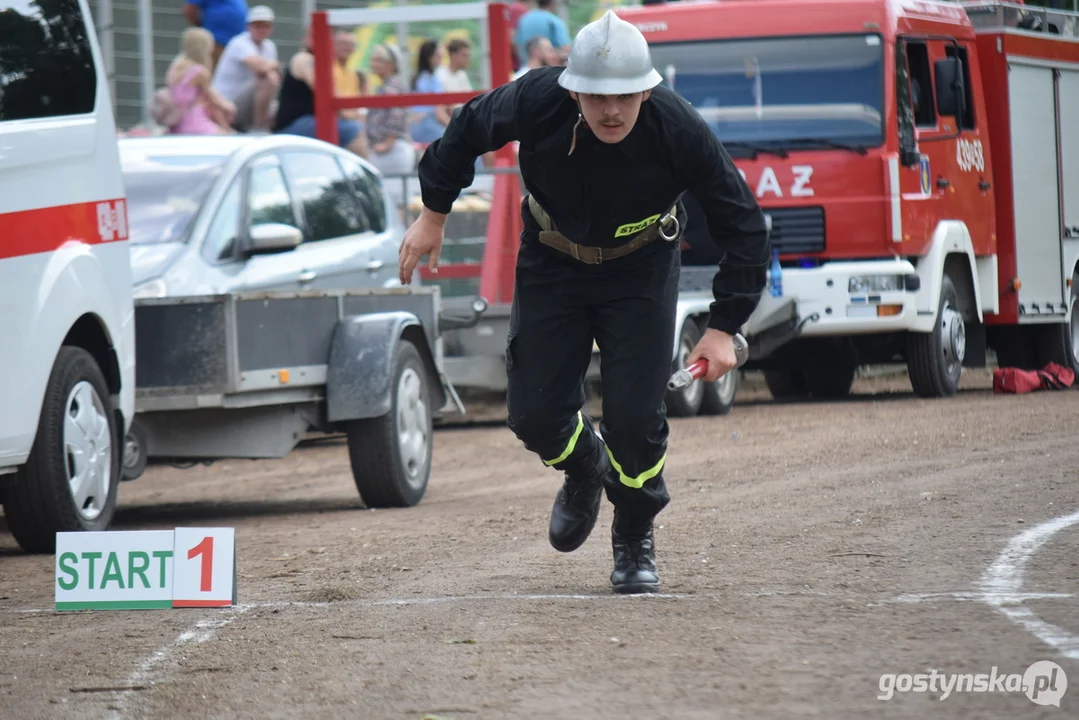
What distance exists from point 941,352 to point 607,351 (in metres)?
9.35

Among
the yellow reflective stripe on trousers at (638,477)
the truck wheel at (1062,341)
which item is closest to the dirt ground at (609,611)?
the yellow reflective stripe on trousers at (638,477)

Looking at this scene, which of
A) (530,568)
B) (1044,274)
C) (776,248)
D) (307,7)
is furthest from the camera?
(307,7)

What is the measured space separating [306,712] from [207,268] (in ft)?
18.1

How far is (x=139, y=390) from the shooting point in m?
8.80

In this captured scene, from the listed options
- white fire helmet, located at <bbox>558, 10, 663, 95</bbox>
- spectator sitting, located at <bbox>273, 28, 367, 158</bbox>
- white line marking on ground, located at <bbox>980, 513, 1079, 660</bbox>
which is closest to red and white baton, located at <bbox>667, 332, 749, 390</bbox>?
white fire helmet, located at <bbox>558, 10, 663, 95</bbox>

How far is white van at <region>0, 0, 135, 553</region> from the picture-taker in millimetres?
7367

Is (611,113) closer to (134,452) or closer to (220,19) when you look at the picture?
(134,452)

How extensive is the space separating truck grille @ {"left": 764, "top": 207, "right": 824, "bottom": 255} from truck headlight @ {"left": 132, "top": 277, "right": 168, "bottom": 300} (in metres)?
6.27

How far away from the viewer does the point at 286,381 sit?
9.20 m

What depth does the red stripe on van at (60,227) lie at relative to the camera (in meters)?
7.30

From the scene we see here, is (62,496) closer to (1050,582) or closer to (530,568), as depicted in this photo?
(530,568)

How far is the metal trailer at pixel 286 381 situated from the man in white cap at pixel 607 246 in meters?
2.88

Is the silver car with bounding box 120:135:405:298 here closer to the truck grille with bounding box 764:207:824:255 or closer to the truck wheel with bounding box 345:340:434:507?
the truck wheel with bounding box 345:340:434:507

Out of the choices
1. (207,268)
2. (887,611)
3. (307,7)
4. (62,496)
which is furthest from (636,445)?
(307,7)
